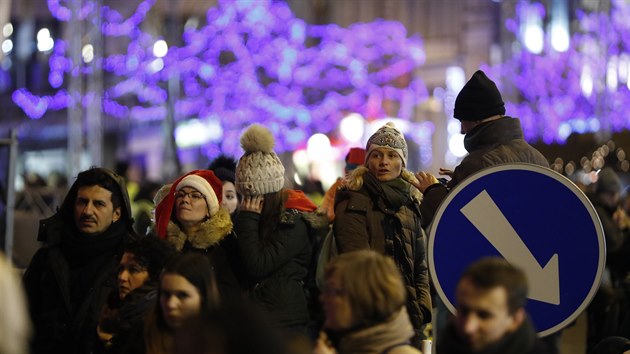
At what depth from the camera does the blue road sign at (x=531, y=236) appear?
19.6 feet

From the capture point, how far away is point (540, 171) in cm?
608

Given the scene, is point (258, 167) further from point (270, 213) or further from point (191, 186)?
point (191, 186)

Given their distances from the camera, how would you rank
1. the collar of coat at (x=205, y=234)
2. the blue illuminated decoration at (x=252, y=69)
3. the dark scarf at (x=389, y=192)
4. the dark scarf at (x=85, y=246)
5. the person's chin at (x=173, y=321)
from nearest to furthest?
the person's chin at (x=173, y=321)
the dark scarf at (x=85, y=246)
the collar of coat at (x=205, y=234)
the dark scarf at (x=389, y=192)
the blue illuminated decoration at (x=252, y=69)

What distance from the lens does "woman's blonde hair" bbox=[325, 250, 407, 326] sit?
5.10 meters

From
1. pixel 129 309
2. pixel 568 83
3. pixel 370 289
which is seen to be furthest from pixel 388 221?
pixel 568 83

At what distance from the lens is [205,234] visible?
7.88 meters

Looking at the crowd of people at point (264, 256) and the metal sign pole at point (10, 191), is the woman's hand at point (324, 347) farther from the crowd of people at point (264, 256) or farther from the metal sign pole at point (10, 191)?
the metal sign pole at point (10, 191)

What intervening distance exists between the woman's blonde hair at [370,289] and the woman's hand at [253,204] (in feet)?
9.57

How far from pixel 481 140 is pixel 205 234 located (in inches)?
70.9

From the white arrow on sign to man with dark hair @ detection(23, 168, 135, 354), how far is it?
2.16m

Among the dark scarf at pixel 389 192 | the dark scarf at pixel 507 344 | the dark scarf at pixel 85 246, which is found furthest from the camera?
the dark scarf at pixel 389 192

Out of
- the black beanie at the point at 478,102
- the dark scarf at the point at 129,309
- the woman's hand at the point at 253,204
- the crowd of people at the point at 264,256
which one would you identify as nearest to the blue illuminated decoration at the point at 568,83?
the crowd of people at the point at 264,256

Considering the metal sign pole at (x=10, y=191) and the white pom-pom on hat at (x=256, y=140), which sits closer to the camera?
the white pom-pom on hat at (x=256, y=140)

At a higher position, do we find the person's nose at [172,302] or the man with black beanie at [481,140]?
the man with black beanie at [481,140]
